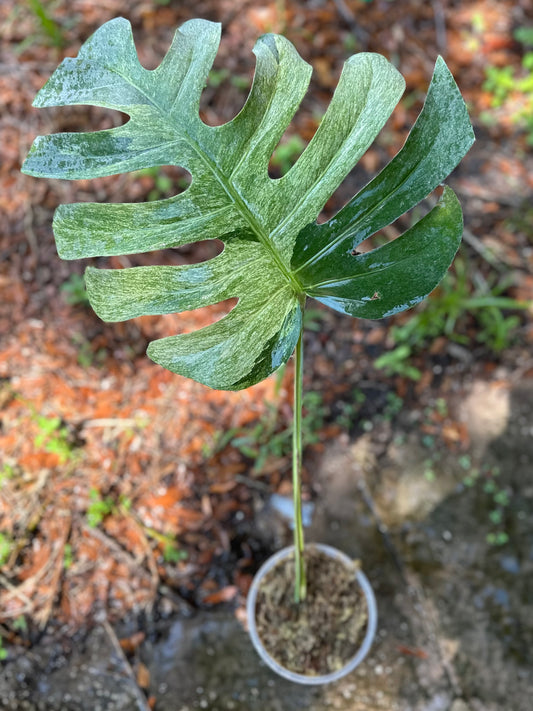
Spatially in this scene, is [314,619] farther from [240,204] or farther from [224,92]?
[224,92]

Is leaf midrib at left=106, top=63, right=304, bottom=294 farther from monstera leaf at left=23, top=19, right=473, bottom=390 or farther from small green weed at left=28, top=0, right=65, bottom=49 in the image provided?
small green weed at left=28, top=0, right=65, bottom=49

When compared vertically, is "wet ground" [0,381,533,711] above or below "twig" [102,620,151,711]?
below

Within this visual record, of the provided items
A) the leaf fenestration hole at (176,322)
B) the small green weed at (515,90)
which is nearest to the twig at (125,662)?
the leaf fenestration hole at (176,322)

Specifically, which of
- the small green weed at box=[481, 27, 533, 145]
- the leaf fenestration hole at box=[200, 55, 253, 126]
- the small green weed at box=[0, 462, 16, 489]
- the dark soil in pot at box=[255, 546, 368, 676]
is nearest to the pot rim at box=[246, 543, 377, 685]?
the dark soil in pot at box=[255, 546, 368, 676]

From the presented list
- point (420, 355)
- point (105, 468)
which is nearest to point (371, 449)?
point (420, 355)

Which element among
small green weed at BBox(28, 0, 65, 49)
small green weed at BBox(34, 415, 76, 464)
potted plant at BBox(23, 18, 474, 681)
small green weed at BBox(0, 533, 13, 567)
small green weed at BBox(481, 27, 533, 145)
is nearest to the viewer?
potted plant at BBox(23, 18, 474, 681)

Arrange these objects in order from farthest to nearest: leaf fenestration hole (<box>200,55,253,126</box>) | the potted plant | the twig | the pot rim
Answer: leaf fenestration hole (<box>200,55,253,126</box>) < the twig < the pot rim < the potted plant

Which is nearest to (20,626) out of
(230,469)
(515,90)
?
(230,469)
